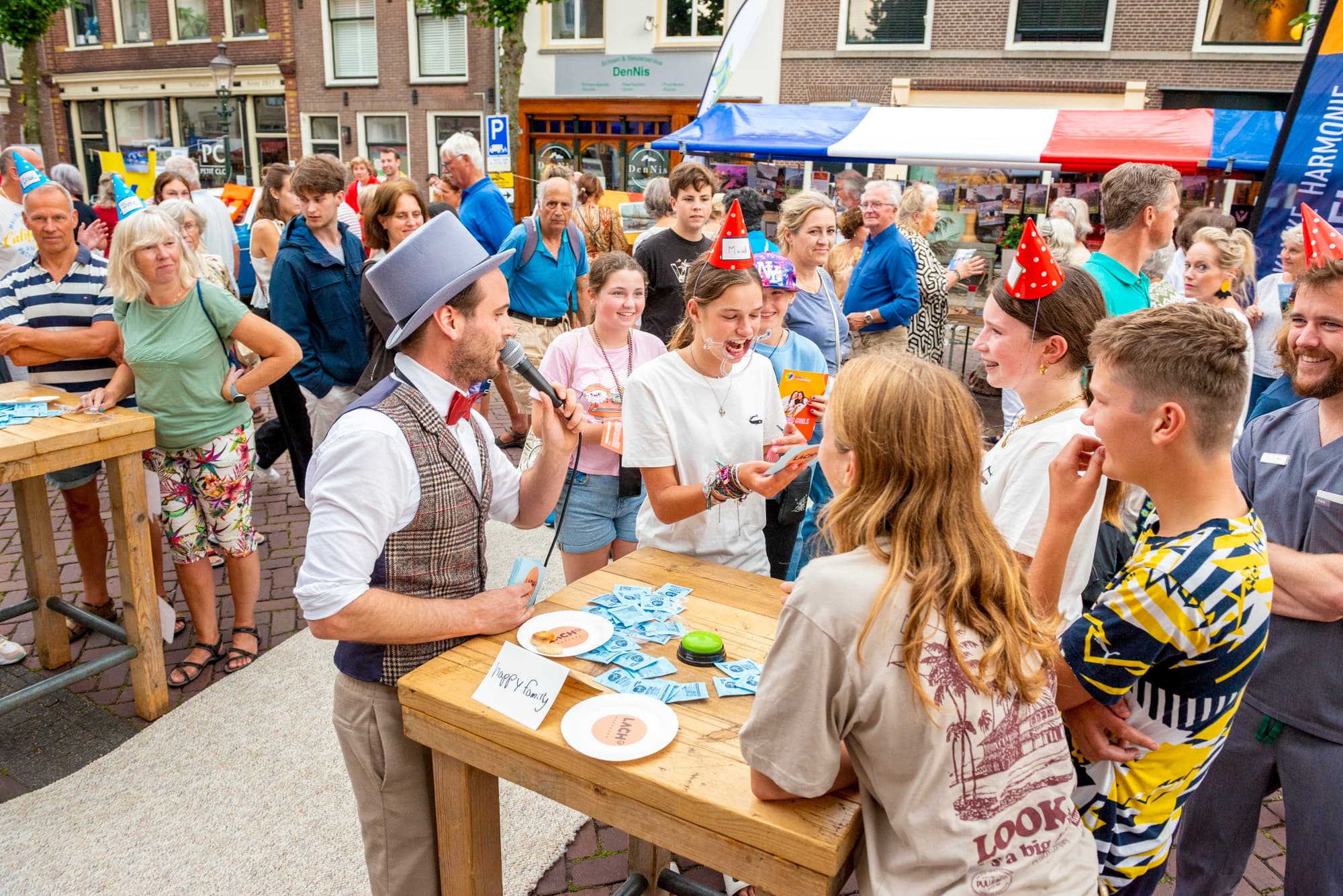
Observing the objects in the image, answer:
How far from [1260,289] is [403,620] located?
5.09 meters

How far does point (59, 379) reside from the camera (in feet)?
12.2

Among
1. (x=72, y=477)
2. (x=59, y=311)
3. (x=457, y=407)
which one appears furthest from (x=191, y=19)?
(x=457, y=407)

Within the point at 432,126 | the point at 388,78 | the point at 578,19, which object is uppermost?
the point at 578,19

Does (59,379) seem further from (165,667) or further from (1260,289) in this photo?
(1260,289)

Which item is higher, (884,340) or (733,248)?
(733,248)

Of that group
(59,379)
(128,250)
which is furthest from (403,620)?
(59,379)

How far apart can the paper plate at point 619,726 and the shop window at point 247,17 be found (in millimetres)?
26220

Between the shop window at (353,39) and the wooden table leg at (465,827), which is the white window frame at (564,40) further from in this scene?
the wooden table leg at (465,827)

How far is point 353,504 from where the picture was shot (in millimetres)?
Result: 1746

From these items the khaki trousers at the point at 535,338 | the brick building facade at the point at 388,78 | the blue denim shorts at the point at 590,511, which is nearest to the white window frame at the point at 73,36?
the brick building facade at the point at 388,78

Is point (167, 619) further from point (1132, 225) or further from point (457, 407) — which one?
point (1132, 225)

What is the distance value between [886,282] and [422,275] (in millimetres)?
4434

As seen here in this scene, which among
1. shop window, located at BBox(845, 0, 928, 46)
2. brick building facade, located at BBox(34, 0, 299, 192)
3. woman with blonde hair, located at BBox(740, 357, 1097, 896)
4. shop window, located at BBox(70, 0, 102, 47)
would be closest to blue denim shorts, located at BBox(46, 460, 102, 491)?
Result: woman with blonde hair, located at BBox(740, 357, 1097, 896)

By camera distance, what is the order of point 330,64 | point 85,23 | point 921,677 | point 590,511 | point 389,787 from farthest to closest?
point 85,23, point 330,64, point 590,511, point 389,787, point 921,677
